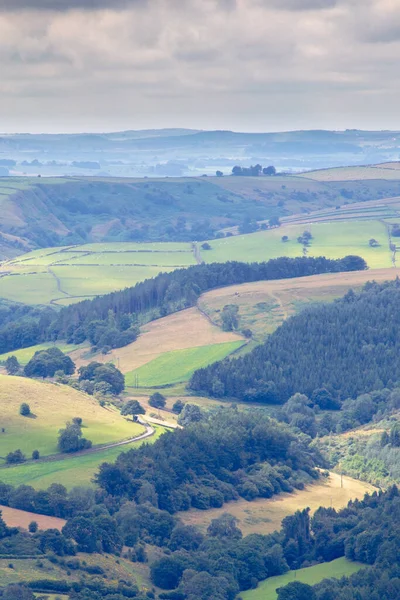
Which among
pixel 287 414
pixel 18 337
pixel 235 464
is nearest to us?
pixel 235 464

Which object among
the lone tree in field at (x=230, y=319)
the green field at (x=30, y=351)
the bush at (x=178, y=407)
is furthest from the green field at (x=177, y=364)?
the green field at (x=30, y=351)

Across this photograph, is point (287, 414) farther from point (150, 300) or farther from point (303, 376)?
point (150, 300)

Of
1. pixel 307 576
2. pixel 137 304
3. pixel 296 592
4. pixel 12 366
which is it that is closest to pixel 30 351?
pixel 12 366

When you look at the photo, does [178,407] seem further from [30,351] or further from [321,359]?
[30,351]

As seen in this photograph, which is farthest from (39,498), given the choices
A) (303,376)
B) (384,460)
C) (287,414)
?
(303,376)

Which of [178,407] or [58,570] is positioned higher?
[58,570]

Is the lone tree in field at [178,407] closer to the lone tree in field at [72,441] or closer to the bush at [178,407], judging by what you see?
the bush at [178,407]
